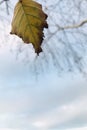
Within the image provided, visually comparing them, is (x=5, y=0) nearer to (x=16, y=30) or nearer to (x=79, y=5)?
(x=16, y=30)

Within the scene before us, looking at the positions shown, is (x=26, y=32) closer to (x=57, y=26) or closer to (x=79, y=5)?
(x=57, y=26)

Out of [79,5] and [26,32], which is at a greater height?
[79,5]

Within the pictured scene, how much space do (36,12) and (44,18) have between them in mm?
14

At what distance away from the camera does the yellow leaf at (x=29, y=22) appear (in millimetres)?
325

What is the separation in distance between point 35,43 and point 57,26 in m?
5.44

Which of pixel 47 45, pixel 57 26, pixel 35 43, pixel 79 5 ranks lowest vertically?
pixel 35 43

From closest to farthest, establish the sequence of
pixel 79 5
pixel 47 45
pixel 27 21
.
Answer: pixel 27 21 → pixel 47 45 → pixel 79 5

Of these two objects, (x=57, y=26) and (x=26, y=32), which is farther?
(x=57, y=26)

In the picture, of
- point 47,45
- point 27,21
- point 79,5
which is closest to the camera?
point 27,21

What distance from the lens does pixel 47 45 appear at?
547cm

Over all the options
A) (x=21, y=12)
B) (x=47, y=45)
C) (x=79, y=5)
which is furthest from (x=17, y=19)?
(x=79, y=5)

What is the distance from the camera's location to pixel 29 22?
325mm

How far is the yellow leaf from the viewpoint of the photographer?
33cm

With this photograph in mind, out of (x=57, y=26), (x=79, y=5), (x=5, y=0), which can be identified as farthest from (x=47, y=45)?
(x=5, y=0)
